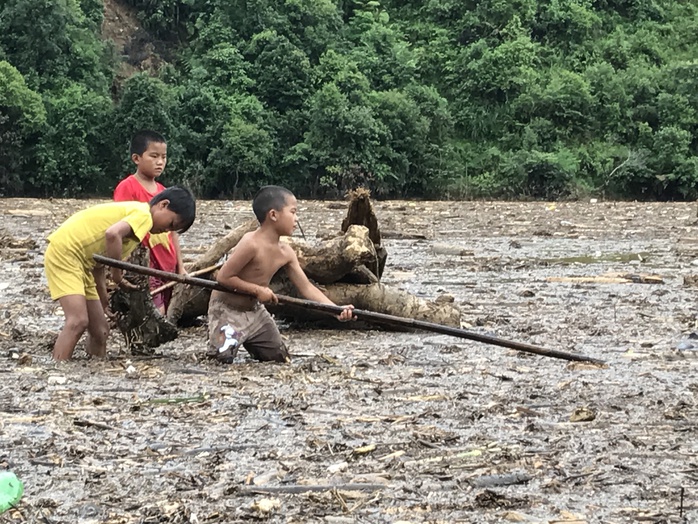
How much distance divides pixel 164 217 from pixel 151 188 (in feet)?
4.17

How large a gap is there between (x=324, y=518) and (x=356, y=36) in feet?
149

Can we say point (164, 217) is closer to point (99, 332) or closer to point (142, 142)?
point (99, 332)

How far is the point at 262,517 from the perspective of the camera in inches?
127

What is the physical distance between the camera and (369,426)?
4.43 m

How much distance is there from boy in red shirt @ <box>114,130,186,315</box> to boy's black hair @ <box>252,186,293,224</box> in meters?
0.95

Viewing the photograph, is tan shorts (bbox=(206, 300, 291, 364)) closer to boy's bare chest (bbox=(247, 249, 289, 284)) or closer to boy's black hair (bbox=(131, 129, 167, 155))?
boy's bare chest (bbox=(247, 249, 289, 284))

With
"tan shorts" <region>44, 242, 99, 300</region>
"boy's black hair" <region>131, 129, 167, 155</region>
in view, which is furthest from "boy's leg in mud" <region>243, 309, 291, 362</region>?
"boy's black hair" <region>131, 129, 167, 155</region>

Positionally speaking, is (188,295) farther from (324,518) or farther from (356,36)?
(356,36)

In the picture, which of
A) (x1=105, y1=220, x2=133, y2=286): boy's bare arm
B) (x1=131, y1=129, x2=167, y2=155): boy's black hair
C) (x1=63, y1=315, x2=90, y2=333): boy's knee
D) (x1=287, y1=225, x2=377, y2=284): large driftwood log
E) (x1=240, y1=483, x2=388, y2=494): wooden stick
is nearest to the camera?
(x1=240, y1=483, x2=388, y2=494): wooden stick

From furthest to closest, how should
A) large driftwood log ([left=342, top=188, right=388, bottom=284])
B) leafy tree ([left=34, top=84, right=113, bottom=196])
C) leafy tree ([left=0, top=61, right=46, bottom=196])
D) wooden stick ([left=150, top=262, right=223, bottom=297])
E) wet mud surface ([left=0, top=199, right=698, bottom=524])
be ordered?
leafy tree ([left=34, top=84, right=113, bottom=196]) < leafy tree ([left=0, top=61, right=46, bottom=196]) < large driftwood log ([left=342, top=188, right=388, bottom=284]) < wooden stick ([left=150, top=262, right=223, bottom=297]) < wet mud surface ([left=0, top=199, right=698, bottom=524])

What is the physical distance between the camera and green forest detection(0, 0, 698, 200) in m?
37.2

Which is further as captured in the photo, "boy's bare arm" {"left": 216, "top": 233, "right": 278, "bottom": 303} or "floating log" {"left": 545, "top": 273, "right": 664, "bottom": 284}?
"floating log" {"left": 545, "top": 273, "right": 664, "bottom": 284}

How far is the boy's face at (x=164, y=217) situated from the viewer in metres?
5.92

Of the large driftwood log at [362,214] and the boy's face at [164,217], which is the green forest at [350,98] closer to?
the large driftwood log at [362,214]
